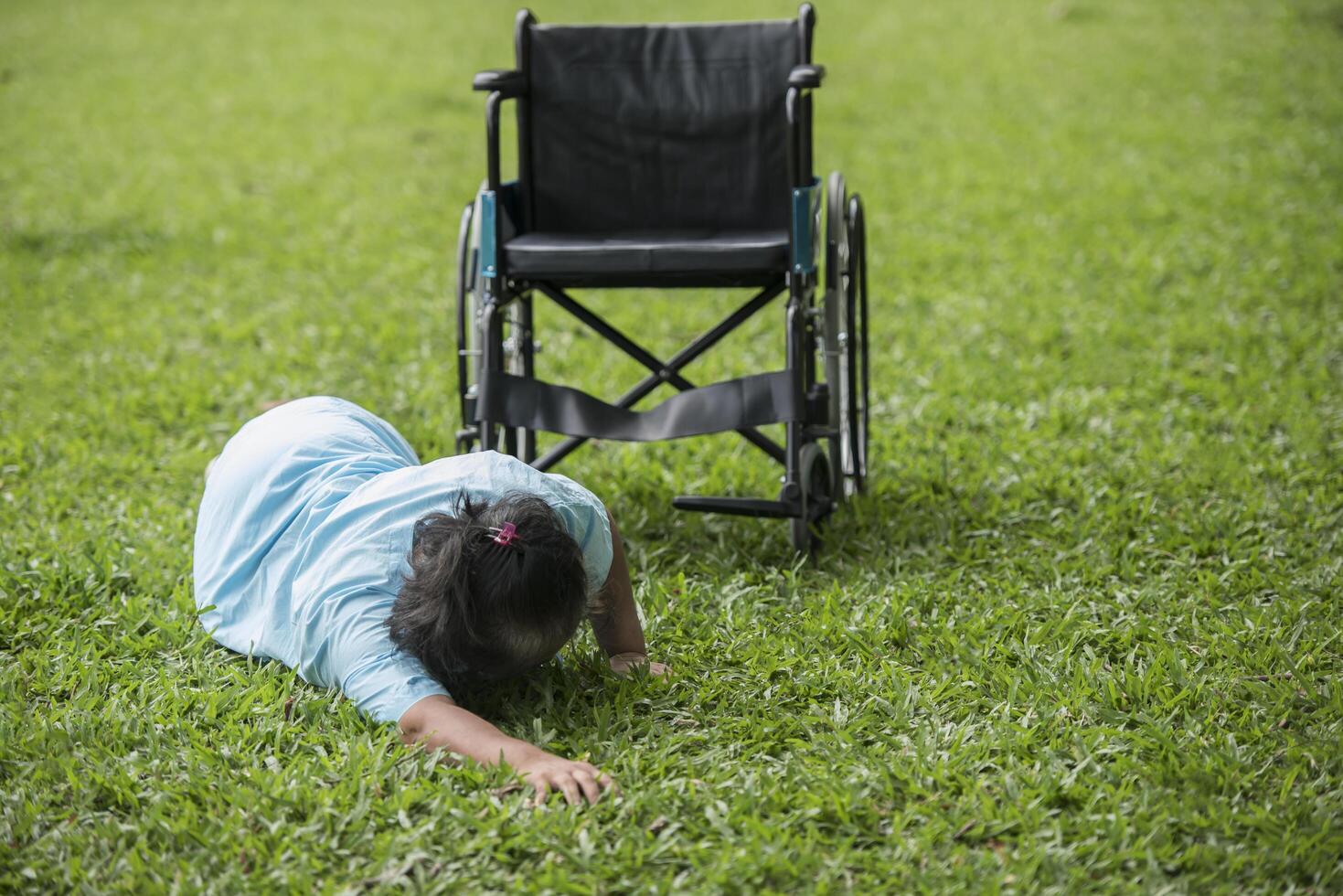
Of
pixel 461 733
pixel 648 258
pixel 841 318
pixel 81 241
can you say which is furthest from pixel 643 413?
pixel 81 241

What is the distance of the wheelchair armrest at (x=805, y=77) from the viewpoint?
314 cm

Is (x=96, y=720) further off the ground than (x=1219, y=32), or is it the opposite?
(x=1219, y=32)

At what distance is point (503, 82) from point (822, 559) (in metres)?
1.46

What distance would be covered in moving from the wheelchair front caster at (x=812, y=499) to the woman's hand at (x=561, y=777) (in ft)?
3.43

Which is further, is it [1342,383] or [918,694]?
[1342,383]

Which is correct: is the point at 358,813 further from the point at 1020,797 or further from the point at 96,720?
the point at 1020,797

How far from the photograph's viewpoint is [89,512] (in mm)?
3646

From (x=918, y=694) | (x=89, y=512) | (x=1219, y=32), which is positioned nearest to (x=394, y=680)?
(x=918, y=694)

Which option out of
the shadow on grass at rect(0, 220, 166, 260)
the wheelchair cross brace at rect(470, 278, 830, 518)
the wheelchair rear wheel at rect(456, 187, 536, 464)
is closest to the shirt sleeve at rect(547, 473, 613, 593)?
the wheelchair cross brace at rect(470, 278, 830, 518)

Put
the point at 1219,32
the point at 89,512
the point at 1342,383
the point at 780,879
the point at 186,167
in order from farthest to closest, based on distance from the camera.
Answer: the point at 1219,32, the point at 186,167, the point at 1342,383, the point at 89,512, the point at 780,879

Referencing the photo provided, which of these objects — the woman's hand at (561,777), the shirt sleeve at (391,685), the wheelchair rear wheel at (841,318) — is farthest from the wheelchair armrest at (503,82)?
the woman's hand at (561,777)

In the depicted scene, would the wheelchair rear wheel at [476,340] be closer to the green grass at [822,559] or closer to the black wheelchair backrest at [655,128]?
the black wheelchair backrest at [655,128]

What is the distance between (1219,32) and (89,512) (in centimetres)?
1092

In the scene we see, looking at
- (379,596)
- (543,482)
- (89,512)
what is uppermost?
(543,482)
